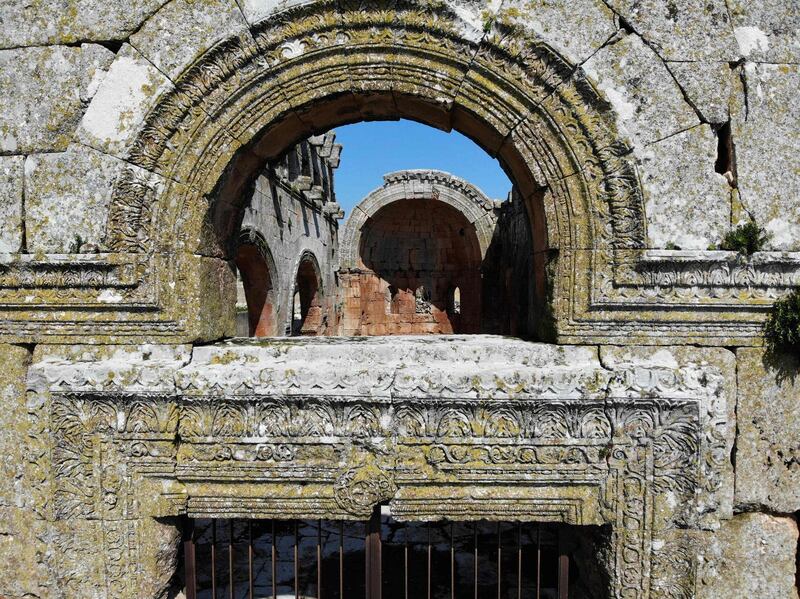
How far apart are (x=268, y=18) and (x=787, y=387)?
136 inches

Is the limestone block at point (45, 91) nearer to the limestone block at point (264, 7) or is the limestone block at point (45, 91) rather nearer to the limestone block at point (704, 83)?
the limestone block at point (264, 7)

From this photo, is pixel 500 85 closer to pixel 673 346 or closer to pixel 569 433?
pixel 673 346

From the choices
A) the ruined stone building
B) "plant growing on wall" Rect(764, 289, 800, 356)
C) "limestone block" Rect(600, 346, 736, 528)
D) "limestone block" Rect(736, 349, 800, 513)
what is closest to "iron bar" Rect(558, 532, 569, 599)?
the ruined stone building

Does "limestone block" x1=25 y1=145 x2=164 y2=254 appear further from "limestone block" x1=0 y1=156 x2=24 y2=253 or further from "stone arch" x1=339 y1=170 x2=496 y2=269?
"stone arch" x1=339 y1=170 x2=496 y2=269

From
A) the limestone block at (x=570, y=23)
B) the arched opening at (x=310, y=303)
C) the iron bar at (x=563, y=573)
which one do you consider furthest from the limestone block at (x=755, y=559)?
the arched opening at (x=310, y=303)

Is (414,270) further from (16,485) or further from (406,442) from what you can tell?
(16,485)

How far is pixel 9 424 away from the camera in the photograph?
9.73 feet

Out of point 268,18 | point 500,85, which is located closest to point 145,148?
point 268,18

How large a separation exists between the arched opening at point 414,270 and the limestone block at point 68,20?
10.1m

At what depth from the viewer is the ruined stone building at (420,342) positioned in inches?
106

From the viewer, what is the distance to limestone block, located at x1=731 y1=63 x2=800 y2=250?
2691 mm

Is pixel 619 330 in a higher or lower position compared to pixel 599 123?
lower

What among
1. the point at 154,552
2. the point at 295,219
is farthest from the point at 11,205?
the point at 295,219

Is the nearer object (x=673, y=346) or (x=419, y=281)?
(x=673, y=346)
